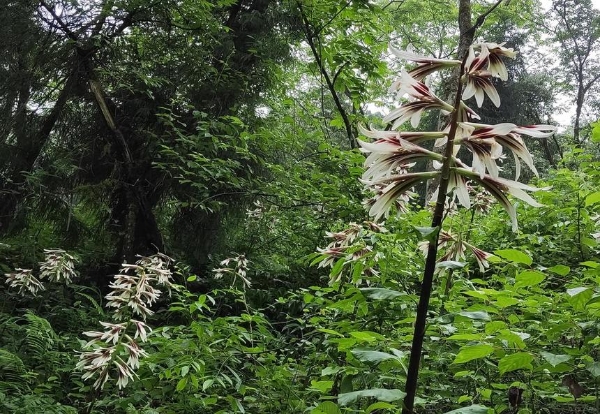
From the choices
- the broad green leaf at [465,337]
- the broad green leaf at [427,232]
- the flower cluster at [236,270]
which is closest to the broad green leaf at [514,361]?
the broad green leaf at [465,337]

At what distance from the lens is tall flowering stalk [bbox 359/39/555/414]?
3.39ft

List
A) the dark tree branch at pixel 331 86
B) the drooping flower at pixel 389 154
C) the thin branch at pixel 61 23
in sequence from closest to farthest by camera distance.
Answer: the drooping flower at pixel 389 154 → the dark tree branch at pixel 331 86 → the thin branch at pixel 61 23

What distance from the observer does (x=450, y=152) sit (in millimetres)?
1056

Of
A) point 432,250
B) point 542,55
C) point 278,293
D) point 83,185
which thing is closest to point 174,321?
point 278,293

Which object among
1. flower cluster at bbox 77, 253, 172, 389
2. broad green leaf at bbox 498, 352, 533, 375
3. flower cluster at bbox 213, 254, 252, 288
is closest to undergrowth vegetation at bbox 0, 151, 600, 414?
broad green leaf at bbox 498, 352, 533, 375

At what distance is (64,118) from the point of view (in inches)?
261

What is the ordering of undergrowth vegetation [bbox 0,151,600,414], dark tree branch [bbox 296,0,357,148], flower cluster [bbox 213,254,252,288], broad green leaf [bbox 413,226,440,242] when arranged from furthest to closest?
dark tree branch [bbox 296,0,357,148]
flower cluster [bbox 213,254,252,288]
undergrowth vegetation [bbox 0,151,600,414]
broad green leaf [bbox 413,226,440,242]

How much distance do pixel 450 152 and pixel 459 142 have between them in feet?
0.12

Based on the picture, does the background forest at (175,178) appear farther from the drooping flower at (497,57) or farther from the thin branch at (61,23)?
the drooping flower at (497,57)

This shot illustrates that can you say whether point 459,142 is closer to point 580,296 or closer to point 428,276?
point 428,276

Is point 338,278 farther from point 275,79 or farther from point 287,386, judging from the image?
point 275,79

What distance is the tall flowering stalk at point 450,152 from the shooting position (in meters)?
1.03

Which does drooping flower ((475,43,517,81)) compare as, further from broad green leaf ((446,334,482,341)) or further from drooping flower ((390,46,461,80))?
broad green leaf ((446,334,482,341))

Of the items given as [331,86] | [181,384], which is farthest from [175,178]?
[181,384]
